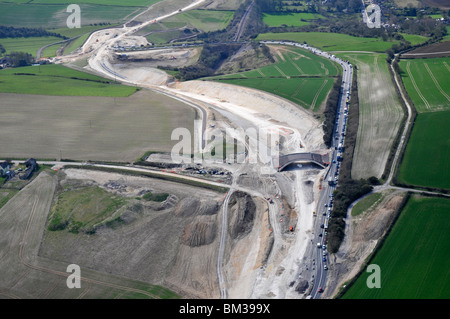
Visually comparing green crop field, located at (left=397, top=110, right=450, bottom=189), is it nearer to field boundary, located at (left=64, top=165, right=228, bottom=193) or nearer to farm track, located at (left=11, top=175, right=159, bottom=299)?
field boundary, located at (left=64, top=165, right=228, bottom=193)

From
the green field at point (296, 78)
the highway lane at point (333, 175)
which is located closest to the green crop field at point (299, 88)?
the green field at point (296, 78)

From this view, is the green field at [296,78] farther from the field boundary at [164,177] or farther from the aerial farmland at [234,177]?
the field boundary at [164,177]

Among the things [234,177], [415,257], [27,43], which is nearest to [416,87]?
[234,177]

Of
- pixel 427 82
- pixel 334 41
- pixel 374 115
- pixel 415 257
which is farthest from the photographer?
pixel 334 41

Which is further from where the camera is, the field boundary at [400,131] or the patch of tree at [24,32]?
the patch of tree at [24,32]

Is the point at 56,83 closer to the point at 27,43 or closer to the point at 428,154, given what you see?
the point at 27,43

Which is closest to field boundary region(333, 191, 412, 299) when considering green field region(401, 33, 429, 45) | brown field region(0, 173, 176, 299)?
brown field region(0, 173, 176, 299)
